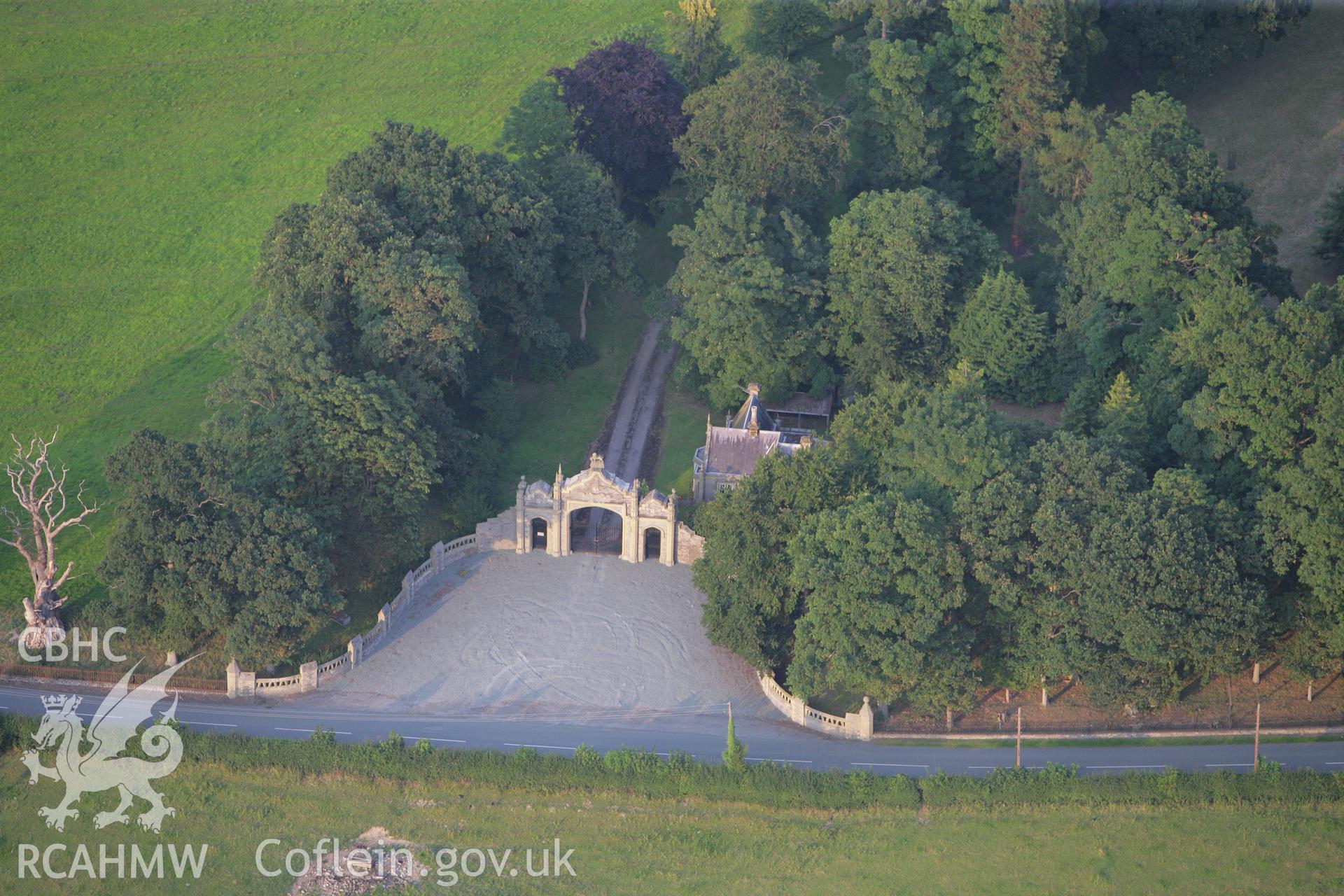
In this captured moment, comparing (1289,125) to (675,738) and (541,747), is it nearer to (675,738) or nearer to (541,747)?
(675,738)

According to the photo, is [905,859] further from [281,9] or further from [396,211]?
[281,9]

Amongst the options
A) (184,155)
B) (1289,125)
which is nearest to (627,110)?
(184,155)

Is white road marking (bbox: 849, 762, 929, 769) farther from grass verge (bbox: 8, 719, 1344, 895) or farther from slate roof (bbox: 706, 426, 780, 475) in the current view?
slate roof (bbox: 706, 426, 780, 475)

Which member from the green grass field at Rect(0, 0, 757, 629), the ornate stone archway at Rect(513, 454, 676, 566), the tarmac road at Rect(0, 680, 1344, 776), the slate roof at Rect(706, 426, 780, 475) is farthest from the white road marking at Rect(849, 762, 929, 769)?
the green grass field at Rect(0, 0, 757, 629)

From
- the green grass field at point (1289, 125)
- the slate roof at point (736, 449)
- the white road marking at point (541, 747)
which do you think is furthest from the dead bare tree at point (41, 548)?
the green grass field at point (1289, 125)

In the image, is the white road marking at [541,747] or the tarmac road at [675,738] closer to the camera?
the tarmac road at [675,738]

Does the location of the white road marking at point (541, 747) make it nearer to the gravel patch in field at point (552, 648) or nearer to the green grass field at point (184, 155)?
the gravel patch in field at point (552, 648)
